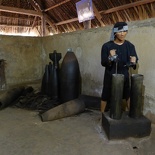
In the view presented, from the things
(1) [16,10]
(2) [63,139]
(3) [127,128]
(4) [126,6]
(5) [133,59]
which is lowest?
(2) [63,139]

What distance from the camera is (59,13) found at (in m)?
6.68

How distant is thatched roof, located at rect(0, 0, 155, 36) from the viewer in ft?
15.8

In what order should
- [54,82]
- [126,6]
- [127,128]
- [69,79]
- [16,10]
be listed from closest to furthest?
[127,128] < [69,79] < [54,82] < [126,6] < [16,10]

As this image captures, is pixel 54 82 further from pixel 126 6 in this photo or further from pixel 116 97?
pixel 126 6

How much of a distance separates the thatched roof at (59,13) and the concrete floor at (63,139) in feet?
9.64

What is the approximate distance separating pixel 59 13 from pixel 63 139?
19.0 ft

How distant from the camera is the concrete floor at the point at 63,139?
5.08 feet

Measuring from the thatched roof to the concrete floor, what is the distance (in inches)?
116

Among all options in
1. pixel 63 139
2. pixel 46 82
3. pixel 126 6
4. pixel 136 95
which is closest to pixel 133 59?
pixel 136 95

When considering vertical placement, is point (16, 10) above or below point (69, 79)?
above

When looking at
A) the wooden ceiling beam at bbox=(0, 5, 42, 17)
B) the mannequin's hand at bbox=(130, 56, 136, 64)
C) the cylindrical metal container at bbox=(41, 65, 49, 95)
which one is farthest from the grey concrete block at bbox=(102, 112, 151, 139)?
the wooden ceiling beam at bbox=(0, 5, 42, 17)

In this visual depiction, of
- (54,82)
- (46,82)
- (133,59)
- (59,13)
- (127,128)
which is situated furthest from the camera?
(59,13)

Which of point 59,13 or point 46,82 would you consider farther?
point 59,13

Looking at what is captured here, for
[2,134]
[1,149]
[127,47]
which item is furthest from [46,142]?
[127,47]
